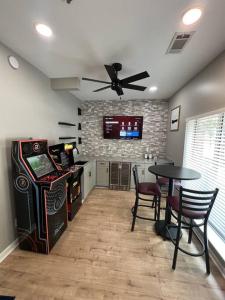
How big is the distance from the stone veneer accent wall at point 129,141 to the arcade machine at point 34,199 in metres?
2.55

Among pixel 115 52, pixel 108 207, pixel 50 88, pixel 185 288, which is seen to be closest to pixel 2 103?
pixel 50 88

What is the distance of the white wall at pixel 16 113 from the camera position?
1.75 meters

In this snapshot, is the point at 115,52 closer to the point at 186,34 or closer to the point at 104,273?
the point at 186,34

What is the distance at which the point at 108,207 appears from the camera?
10.1ft

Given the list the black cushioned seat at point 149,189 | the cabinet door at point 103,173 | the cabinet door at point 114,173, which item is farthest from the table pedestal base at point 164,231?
the cabinet door at point 103,173

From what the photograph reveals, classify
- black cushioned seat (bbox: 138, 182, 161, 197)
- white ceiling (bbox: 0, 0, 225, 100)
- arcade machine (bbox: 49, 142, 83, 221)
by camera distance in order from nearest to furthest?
white ceiling (bbox: 0, 0, 225, 100), black cushioned seat (bbox: 138, 182, 161, 197), arcade machine (bbox: 49, 142, 83, 221)

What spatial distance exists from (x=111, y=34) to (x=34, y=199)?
2.13 meters

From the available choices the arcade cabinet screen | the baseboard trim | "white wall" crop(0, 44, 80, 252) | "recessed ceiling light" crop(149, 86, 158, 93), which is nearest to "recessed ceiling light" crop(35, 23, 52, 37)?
"white wall" crop(0, 44, 80, 252)

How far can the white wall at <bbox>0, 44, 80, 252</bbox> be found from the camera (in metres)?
1.75

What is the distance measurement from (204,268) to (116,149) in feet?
10.8

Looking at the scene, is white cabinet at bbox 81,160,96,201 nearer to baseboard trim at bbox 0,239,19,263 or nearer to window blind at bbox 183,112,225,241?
baseboard trim at bbox 0,239,19,263

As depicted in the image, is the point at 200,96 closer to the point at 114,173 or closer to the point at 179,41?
the point at 179,41

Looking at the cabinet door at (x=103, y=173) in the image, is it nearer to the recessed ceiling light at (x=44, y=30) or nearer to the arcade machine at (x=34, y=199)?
the arcade machine at (x=34, y=199)

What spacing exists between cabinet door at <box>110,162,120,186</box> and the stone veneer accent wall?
0.59 m
